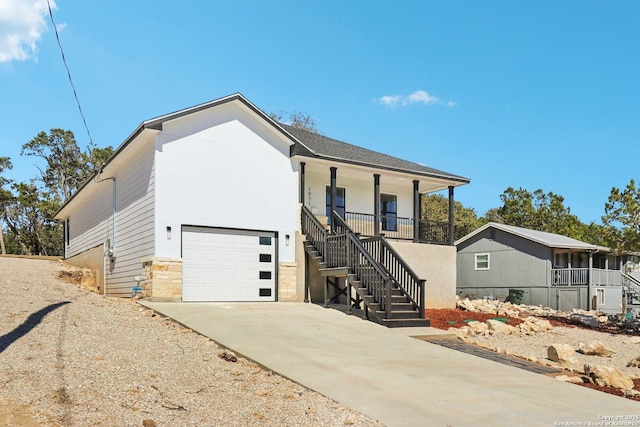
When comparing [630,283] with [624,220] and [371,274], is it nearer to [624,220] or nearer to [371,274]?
[624,220]

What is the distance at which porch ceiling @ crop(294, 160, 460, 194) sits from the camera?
58.7 ft

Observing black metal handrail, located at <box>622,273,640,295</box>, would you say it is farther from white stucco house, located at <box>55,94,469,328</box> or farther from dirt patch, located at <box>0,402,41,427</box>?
dirt patch, located at <box>0,402,41,427</box>

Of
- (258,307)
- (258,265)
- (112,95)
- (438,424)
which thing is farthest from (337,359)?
(112,95)

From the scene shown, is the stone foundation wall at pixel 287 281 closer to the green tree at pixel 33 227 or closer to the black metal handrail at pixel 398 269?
the black metal handrail at pixel 398 269

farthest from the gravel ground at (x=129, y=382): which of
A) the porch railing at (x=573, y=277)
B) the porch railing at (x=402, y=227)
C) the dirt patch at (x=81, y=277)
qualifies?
the porch railing at (x=573, y=277)

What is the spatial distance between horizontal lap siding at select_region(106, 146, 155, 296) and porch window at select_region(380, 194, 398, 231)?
371 inches

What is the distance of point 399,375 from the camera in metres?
7.73

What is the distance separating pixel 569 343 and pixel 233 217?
9.56m

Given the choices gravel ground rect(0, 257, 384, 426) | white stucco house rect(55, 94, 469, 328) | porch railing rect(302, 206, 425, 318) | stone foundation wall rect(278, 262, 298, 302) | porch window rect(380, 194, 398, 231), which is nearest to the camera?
gravel ground rect(0, 257, 384, 426)

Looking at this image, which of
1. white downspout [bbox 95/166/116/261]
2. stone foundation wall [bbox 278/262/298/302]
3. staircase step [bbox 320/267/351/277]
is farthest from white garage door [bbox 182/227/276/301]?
white downspout [bbox 95/166/116/261]

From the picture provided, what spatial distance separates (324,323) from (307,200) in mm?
7381

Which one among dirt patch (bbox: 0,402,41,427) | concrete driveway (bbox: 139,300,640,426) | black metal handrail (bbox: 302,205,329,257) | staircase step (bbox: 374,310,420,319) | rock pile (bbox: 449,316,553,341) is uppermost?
black metal handrail (bbox: 302,205,329,257)

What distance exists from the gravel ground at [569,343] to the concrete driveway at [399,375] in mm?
1620

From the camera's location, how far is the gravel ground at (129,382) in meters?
5.21
